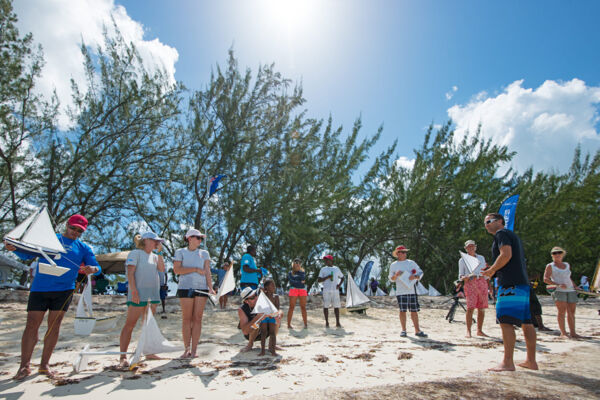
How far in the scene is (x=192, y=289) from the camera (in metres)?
4.37

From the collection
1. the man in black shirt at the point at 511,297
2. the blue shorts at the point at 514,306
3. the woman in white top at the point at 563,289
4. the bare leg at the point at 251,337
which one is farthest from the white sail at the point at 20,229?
the woman in white top at the point at 563,289

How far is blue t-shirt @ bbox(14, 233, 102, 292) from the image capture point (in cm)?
358

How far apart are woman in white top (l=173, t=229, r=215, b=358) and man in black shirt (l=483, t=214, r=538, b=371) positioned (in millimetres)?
3222

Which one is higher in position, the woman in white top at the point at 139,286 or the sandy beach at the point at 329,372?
the woman in white top at the point at 139,286

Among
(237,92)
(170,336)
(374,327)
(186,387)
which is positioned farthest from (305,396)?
(237,92)

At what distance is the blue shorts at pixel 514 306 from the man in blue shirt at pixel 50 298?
4308 millimetres

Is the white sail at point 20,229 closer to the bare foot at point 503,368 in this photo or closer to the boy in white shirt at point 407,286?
the bare foot at point 503,368

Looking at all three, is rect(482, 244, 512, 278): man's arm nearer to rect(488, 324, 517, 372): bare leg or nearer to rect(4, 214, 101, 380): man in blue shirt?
rect(488, 324, 517, 372): bare leg

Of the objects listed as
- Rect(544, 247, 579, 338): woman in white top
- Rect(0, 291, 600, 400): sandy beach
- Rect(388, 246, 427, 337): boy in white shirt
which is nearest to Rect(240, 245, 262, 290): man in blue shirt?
Rect(0, 291, 600, 400): sandy beach

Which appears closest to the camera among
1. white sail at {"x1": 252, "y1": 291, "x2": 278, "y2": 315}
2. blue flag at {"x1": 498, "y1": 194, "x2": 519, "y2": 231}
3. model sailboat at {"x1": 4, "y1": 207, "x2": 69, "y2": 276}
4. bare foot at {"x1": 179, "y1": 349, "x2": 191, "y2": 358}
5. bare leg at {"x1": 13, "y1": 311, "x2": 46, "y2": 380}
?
model sailboat at {"x1": 4, "y1": 207, "x2": 69, "y2": 276}

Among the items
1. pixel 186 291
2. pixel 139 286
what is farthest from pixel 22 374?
pixel 186 291

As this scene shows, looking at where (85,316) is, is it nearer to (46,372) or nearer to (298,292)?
(46,372)

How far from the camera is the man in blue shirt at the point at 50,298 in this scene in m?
3.50

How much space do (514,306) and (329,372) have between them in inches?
77.9
